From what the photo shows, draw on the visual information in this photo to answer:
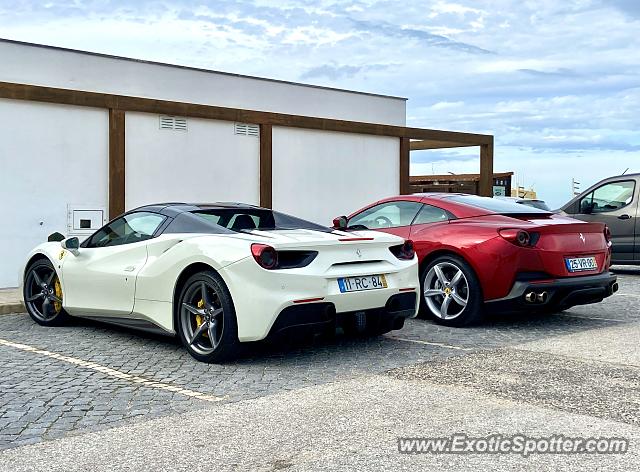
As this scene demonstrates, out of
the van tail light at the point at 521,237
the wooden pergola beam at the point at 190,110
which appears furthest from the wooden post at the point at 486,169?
the van tail light at the point at 521,237

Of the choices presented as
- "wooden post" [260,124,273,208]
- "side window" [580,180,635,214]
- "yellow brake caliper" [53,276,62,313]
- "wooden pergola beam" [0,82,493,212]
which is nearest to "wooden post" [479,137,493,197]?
"wooden pergola beam" [0,82,493,212]

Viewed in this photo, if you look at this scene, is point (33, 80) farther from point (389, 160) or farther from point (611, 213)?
point (611, 213)

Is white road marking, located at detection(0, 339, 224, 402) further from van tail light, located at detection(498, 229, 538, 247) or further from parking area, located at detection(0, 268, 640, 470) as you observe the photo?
van tail light, located at detection(498, 229, 538, 247)

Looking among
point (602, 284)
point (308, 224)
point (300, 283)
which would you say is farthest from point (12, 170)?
point (602, 284)

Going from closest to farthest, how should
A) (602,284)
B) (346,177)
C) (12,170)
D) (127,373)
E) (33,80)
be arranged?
1. (127,373)
2. (602,284)
3. (12,170)
4. (346,177)
5. (33,80)

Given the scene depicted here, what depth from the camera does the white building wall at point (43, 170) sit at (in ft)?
38.1

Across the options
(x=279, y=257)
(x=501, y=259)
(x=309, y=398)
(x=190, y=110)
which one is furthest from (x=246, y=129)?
(x=309, y=398)

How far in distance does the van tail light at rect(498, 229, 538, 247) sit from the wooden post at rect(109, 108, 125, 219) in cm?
690

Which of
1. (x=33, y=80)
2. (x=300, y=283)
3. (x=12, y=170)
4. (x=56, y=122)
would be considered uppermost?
(x=33, y=80)

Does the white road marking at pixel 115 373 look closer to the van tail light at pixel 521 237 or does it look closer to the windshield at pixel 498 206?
the van tail light at pixel 521 237

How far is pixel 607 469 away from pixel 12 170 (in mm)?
9951

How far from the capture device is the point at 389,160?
1705 cm

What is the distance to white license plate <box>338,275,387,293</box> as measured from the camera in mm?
6359

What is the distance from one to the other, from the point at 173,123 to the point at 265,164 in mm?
1934
